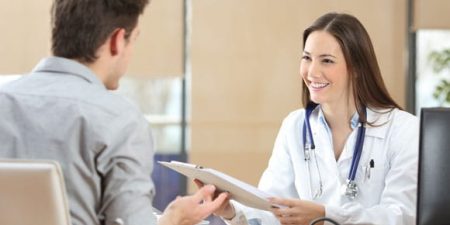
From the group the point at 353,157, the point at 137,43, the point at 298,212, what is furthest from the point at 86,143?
the point at 137,43

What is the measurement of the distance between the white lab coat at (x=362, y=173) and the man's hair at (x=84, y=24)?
3.48 feet

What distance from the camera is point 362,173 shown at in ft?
8.83

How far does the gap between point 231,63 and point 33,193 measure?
4438mm

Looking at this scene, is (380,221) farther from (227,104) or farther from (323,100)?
(227,104)

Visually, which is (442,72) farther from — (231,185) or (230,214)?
(231,185)

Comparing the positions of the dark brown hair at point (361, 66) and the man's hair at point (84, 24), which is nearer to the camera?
the man's hair at point (84, 24)

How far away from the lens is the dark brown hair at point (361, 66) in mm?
2777

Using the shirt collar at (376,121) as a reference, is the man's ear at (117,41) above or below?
above

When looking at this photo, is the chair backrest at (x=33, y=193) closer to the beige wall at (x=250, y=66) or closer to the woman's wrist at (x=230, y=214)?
the woman's wrist at (x=230, y=214)

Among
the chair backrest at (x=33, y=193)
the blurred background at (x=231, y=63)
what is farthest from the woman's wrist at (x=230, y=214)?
the blurred background at (x=231, y=63)

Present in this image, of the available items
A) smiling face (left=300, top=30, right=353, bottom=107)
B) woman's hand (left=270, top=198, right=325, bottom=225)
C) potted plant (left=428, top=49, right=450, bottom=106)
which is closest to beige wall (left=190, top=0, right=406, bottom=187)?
potted plant (left=428, top=49, right=450, bottom=106)

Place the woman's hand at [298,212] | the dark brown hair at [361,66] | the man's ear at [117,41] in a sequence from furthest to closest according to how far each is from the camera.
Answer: the dark brown hair at [361,66], the woman's hand at [298,212], the man's ear at [117,41]

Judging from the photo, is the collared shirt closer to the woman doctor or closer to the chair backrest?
the chair backrest

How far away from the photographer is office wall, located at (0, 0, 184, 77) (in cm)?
579
